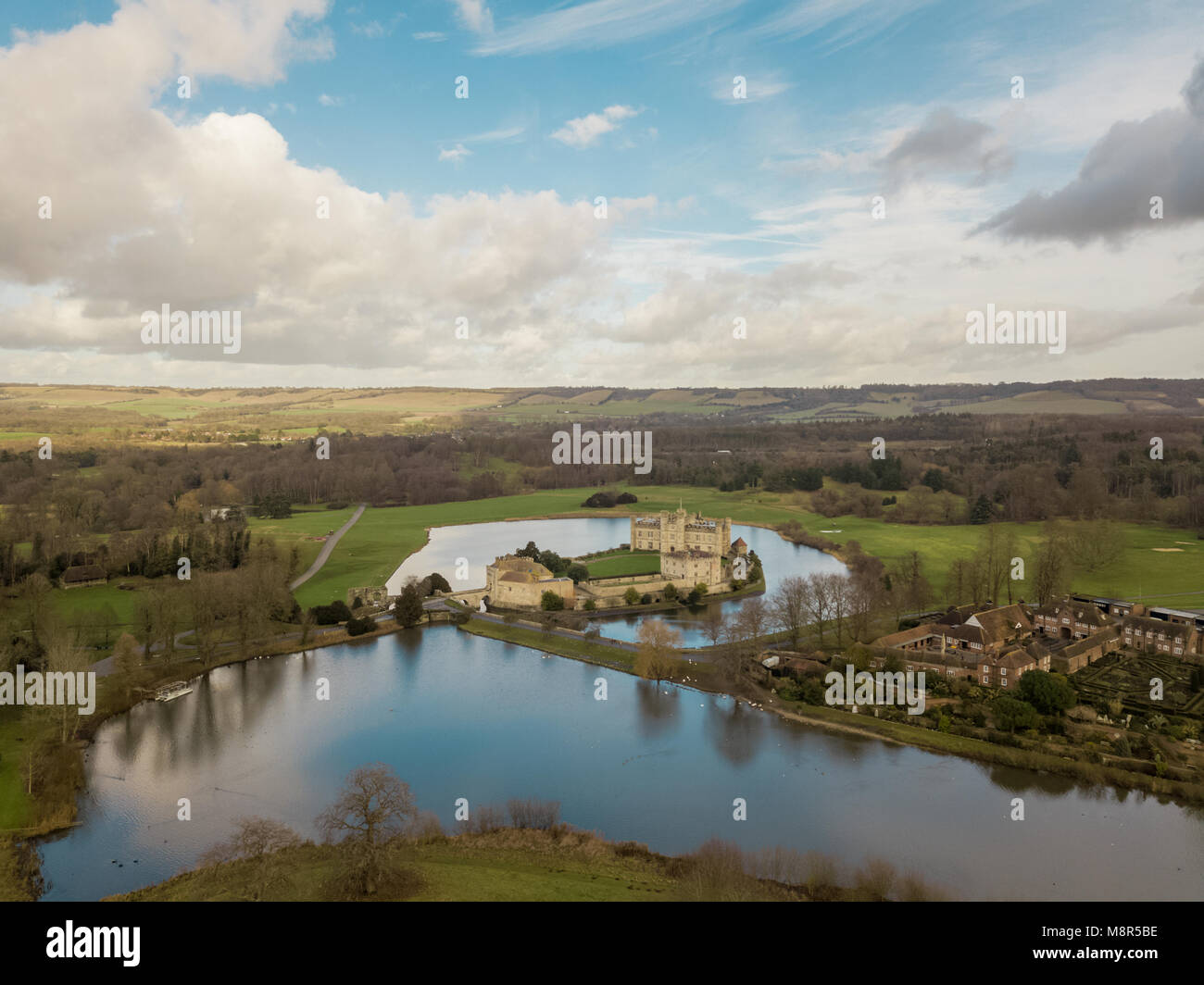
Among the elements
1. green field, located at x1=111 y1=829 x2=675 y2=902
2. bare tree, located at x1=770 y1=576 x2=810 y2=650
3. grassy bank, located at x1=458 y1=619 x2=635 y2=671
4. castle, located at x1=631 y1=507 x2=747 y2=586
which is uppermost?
castle, located at x1=631 y1=507 x2=747 y2=586

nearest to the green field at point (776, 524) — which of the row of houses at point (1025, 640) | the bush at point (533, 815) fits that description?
the row of houses at point (1025, 640)

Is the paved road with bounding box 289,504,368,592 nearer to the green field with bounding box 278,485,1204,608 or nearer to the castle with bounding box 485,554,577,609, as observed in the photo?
the green field with bounding box 278,485,1204,608

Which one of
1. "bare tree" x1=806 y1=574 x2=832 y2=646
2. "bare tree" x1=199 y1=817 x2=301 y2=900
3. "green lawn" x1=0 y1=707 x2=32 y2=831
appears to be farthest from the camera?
"bare tree" x1=806 y1=574 x2=832 y2=646

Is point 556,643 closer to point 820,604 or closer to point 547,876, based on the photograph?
point 820,604

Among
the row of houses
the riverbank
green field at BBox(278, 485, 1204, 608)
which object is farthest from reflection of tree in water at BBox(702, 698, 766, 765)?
green field at BBox(278, 485, 1204, 608)

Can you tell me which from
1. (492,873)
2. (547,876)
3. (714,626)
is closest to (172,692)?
(492,873)

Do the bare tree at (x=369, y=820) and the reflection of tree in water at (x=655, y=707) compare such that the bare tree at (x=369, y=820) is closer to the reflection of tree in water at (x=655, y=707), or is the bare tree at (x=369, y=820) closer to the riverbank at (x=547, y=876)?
the riverbank at (x=547, y=876)

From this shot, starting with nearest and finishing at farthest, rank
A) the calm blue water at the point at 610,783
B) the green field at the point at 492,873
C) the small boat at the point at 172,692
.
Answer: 1. the green field at the point at 492,873
2. the calm blue water at the point at 610,783
3. the small boat at the point at 172,692
